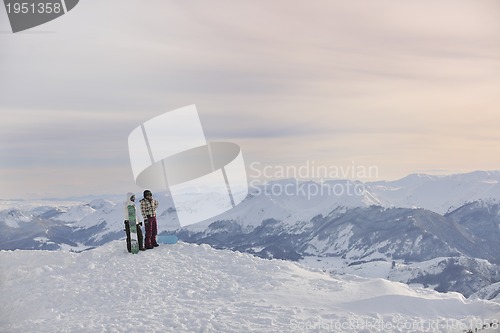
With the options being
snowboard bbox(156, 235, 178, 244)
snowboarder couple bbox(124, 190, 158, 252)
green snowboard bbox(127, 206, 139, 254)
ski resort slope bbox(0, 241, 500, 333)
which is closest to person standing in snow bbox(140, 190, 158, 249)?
snowboarder couple bbox(124, 190, 158, 252)

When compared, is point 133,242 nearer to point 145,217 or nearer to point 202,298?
point 145,217

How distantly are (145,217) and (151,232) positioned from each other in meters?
1.34

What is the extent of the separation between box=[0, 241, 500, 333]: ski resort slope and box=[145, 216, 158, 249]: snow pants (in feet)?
2.87

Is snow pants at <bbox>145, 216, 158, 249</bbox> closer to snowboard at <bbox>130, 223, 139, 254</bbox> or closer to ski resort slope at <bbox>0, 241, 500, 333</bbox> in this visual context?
snowboard at <bbox>130, 223, 139, 254</bbox>

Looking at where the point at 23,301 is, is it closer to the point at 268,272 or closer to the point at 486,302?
the point at 268,272

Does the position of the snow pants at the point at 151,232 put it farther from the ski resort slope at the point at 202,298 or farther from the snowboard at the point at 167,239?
the snowboard at the point at 167,239

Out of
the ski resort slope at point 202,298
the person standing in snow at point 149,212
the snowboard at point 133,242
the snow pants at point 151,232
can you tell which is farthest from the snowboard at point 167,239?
the snowboard at point 133,242

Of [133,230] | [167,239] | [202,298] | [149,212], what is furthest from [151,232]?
[202,298]

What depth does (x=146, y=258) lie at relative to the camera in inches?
1155

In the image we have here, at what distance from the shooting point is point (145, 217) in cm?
3023

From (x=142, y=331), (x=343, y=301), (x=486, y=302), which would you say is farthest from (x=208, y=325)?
(x=486, y=302)

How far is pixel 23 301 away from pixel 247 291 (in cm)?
1002

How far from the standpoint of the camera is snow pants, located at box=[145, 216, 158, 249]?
99.9ft

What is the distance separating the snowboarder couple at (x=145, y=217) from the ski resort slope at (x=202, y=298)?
3.06 feet
